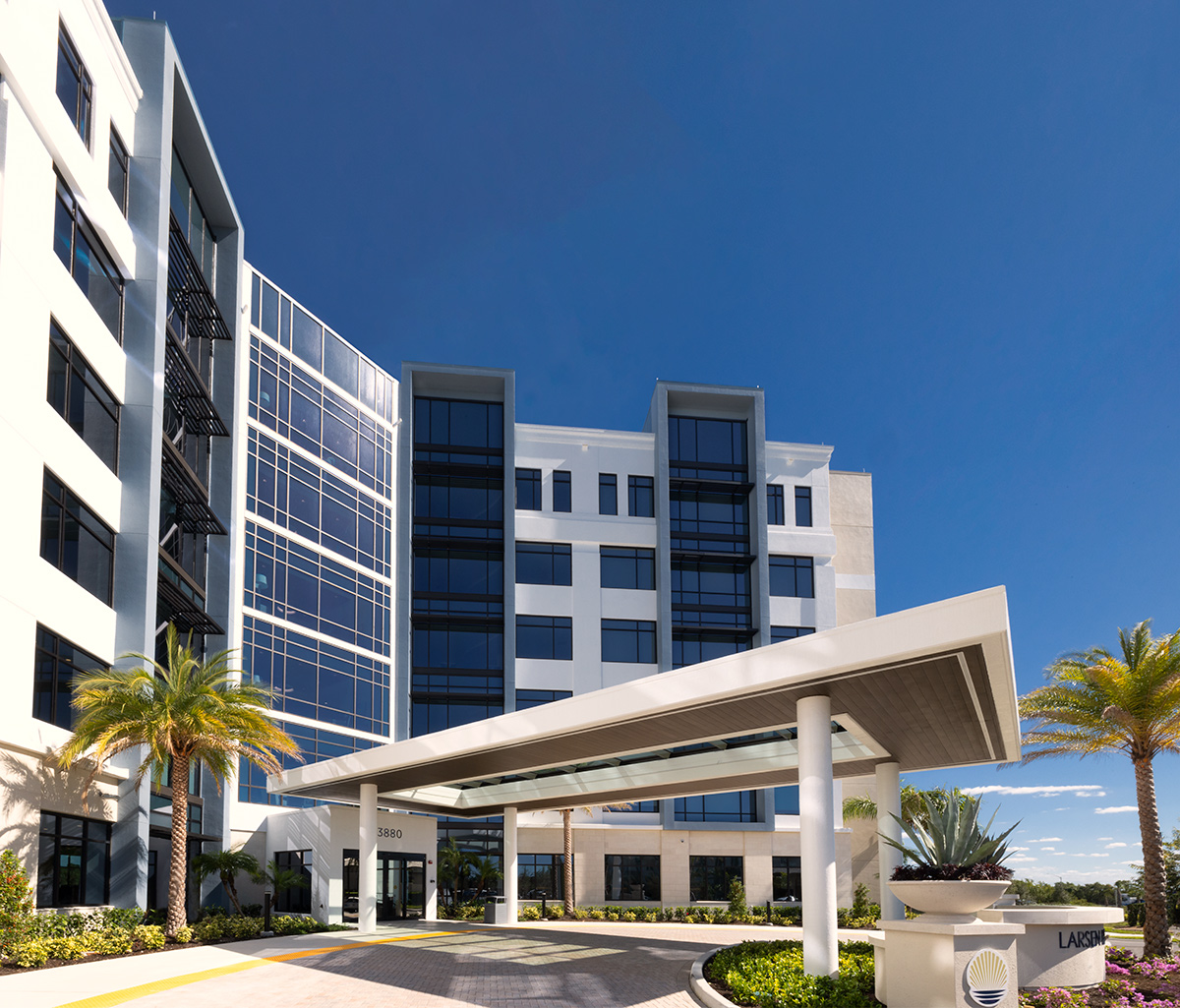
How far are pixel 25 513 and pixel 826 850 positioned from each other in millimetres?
17406

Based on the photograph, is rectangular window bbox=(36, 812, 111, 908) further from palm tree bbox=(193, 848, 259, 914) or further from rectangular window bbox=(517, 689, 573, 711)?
rectangular window bbox=(517, 689, 573, 711)

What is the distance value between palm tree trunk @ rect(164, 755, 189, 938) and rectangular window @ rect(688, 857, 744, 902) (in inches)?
1092

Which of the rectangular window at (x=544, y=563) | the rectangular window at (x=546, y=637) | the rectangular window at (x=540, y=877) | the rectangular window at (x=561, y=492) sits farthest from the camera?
the rectangular window at (x=561, y=492)

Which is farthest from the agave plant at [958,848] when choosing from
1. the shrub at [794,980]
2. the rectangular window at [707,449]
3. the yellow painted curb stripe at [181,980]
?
the rectangular window at [707,449]

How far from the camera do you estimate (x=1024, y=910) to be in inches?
645

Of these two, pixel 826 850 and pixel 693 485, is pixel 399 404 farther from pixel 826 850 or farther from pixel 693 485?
pixel 826 850

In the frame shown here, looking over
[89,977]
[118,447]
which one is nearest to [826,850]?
[89,977]

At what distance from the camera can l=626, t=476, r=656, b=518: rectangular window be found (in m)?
51.4

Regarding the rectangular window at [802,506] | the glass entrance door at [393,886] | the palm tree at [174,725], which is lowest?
the glass entrance door at [393,886]

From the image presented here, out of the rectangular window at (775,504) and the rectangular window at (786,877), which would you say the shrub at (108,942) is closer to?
the rectangular window at (786,877)

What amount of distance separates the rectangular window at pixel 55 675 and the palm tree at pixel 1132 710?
950 inches

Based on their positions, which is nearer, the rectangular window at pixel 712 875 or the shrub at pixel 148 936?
the shrub at pixel 148 936

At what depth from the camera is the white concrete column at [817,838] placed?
15156 millimetres

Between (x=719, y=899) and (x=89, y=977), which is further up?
(x=89, y=977)
